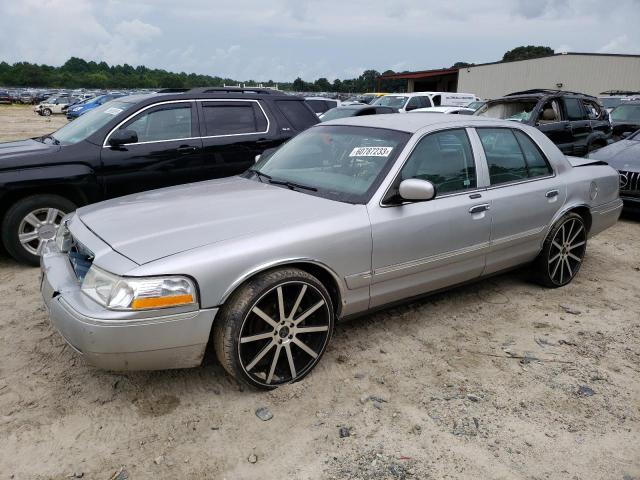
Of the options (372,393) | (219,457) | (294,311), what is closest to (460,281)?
(372,393)

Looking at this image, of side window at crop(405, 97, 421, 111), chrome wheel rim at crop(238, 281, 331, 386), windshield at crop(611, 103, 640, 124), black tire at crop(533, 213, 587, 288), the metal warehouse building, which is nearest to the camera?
chrome wheel rim at crop(238, 281, 331, 386)

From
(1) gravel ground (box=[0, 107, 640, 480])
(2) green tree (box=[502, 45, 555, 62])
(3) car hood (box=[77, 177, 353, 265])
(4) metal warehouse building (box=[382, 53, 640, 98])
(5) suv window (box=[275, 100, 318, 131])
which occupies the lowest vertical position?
(1) gravel ground (box=[0, 107, 640, 480])

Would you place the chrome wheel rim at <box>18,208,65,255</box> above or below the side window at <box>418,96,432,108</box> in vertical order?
below

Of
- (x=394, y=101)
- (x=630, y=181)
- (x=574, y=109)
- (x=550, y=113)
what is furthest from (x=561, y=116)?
(x=394, y=101)

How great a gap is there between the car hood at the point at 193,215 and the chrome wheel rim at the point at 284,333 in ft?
1.39

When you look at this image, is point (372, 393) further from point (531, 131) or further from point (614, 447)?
point (531, 131)

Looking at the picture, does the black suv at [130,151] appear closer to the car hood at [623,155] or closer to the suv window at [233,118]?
the suv window at [233,118]

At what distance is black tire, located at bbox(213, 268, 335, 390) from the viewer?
2.74 metres

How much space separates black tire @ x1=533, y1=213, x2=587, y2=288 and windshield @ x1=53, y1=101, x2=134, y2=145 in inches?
180

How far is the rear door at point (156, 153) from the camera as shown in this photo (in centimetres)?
537

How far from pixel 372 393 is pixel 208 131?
402cm

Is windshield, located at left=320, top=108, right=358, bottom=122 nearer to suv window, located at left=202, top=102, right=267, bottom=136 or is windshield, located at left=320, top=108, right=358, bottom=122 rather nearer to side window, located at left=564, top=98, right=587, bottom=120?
side window, located at left=564, top=98, right=587, bottom=120

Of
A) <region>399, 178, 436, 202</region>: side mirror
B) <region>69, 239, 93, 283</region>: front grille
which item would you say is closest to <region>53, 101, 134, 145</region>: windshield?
<region>69, 239, 93, 283</region>: front grille

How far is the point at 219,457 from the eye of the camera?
2.47 meters
